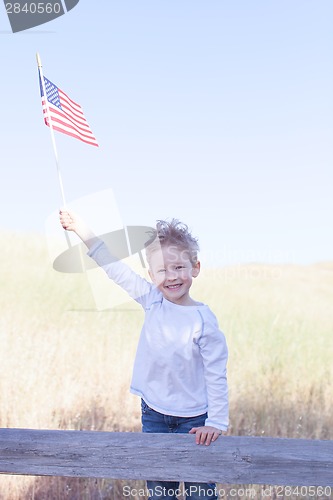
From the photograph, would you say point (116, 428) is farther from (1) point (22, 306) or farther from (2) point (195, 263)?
(1) point (22, 306)

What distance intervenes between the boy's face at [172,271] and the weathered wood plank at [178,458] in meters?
0.66

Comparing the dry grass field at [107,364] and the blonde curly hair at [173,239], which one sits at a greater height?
the blonde curly hair at [173,239]

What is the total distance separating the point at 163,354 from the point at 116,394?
4007mm

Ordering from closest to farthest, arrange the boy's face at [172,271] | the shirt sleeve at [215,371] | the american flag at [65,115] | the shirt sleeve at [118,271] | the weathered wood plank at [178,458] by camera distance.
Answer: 1. the weathered wood plank at [178,458]
2. the shirt sleeve at [215,371]
3. the boy's face at [172,271]
4. the shirt sleeve at [118,271]
5. the american flag at [65,115]

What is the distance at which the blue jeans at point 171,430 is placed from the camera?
2.92m

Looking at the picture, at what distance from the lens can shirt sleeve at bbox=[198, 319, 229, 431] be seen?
9.05ft

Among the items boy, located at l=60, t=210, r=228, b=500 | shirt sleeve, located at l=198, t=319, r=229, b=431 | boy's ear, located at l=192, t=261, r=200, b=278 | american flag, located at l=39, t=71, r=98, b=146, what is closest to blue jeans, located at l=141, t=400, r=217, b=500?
boy, located at l=60, t=210, r=228, b=500

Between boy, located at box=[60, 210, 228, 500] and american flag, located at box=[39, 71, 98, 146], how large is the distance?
1.63 meters

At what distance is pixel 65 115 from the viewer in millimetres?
4535

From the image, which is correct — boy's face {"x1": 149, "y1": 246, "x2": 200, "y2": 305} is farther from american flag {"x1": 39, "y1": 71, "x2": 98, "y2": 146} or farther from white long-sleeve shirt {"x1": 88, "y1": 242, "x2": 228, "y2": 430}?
american flag {"x1": 39, "y1": 71, "x2": 98, "y2": 146}

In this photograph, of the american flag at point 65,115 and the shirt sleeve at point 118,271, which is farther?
the american flag at point 65,115

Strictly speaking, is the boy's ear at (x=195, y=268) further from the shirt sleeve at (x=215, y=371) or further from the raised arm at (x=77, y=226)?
the raised arm at (x=77, y=226)

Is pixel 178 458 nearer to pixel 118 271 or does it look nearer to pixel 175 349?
pixel 175 349

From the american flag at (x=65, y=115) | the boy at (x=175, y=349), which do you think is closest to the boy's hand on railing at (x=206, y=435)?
the boy at (x=175, y=349)
